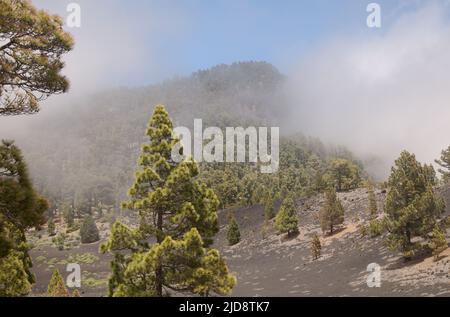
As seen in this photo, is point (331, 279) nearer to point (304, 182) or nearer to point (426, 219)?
point (426, 219)

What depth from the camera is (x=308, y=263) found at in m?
47.5

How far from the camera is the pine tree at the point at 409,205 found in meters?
31.7

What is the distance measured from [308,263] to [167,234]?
35236 millimetres

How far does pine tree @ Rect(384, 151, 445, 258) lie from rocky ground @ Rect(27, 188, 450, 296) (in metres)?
1.96

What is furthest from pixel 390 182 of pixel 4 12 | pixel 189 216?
pixel 4 12

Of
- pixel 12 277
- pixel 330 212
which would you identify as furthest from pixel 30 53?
pixel 330 212

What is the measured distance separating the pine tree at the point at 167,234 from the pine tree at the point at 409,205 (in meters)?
21.4

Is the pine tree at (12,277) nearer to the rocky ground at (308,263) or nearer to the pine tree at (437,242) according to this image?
the rocky ground at (308,263)

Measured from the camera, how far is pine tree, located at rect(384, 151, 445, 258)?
31.7 metres

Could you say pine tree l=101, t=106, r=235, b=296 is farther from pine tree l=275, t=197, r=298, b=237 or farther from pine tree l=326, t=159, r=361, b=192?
pine tree l=326, t=159, r=361, b=192

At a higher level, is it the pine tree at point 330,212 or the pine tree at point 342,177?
the pine tree at point 342,177

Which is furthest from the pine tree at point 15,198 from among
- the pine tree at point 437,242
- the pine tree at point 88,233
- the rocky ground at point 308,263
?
the pine tree at point 88,233
